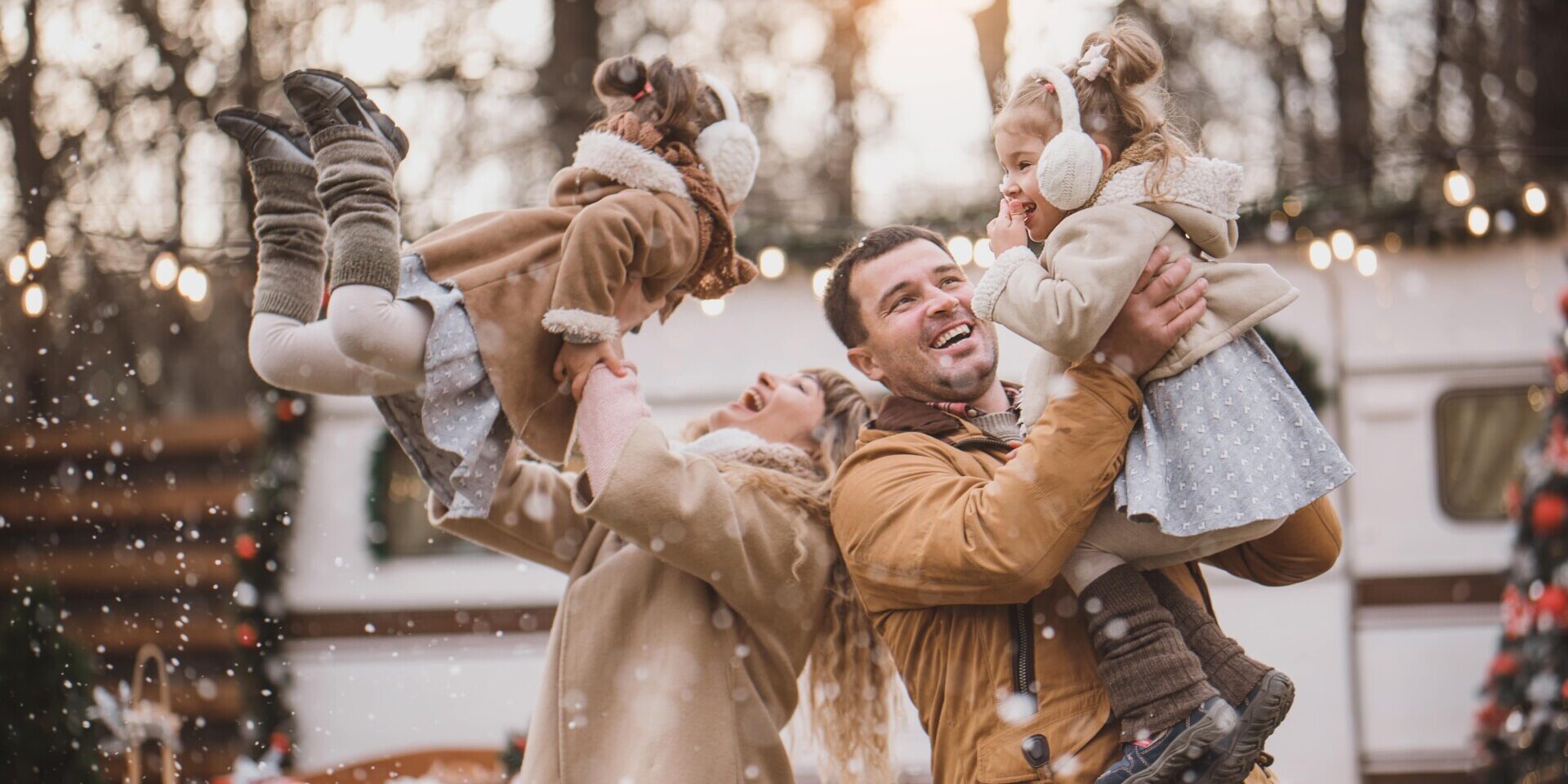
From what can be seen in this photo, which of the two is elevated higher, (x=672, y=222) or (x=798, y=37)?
(x=798, y=37)

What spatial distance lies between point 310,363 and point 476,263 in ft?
1.20

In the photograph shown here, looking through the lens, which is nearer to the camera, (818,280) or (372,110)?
(372,110)

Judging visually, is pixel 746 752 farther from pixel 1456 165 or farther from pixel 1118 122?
pixel 1456 165

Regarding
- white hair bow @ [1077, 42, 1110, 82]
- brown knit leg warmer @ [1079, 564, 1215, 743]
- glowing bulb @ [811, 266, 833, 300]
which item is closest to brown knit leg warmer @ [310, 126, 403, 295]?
white hair bow @ [1077, 42, 1110, 82]

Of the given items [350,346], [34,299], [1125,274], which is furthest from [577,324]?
[34,299]

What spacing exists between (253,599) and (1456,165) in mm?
7558

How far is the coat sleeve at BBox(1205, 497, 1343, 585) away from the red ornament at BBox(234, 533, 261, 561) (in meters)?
6.77

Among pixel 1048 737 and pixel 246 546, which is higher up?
pixel 1048 737

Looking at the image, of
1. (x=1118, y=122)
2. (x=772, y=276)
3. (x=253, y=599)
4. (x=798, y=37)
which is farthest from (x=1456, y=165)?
(x=253, y=599)

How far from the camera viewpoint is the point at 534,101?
9.98 meters

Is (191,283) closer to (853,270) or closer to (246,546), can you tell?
(246,546)

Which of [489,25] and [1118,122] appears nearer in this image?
[1118,122]

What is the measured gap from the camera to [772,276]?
7.62 meters

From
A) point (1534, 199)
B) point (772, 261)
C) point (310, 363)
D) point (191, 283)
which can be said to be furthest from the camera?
point (772, 261)
